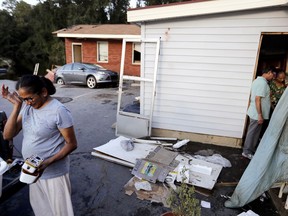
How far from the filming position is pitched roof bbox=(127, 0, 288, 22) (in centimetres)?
401

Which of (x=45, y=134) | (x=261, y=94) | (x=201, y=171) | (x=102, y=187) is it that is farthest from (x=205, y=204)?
(x=45, y=134)

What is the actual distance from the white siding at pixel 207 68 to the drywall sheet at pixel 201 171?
1.15 m

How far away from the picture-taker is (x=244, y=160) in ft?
14.5


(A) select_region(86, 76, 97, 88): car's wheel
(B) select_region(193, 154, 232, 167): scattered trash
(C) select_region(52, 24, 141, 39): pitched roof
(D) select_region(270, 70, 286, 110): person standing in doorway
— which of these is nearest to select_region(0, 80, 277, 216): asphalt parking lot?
(B) select_region(193, 154, 232, 167): scattered trash

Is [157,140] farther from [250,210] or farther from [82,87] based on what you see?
[82,87]

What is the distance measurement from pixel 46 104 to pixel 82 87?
10.9m

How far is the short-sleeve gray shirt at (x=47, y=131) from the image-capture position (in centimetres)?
187

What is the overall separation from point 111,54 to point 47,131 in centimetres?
1407

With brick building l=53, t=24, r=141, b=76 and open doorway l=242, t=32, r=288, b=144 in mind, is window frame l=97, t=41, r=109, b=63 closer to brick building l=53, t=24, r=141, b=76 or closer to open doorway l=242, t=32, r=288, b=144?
brick building l=53, t=24, r=141, b=76

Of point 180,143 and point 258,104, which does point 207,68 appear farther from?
point 180,143

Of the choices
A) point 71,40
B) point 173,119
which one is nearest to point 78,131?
point 173,119

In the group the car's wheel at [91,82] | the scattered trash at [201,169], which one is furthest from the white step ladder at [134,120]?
the car's wheel at [91,82]

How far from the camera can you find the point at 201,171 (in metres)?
3.81

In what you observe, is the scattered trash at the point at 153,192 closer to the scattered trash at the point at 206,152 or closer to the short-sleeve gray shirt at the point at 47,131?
the scattered trash at the point at 206,152
